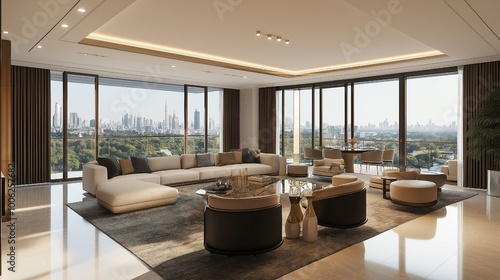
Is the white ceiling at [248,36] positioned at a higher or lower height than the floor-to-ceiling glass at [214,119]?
higher

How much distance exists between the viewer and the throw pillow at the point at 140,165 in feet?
22.5

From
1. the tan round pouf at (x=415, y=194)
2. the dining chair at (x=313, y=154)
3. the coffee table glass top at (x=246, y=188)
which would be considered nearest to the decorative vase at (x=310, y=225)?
the coffee table glass top at (x=246, y=188)

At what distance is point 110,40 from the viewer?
20.0 ft

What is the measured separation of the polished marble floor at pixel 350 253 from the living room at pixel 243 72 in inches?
1.6

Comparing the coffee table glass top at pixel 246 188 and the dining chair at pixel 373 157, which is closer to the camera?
the coffee table glass top at pixel 246 188

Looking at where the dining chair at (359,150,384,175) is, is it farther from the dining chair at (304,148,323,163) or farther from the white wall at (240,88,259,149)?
the white wall at (240,88,259,149)

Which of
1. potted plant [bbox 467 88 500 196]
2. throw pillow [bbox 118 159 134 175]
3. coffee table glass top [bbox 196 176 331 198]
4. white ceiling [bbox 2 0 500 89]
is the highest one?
white ceiling [bbox 2 0 500 89]

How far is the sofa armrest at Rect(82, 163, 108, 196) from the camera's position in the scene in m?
6.05

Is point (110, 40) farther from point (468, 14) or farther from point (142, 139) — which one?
point (468, 14)

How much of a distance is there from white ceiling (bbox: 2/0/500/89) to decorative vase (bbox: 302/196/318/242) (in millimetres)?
2446

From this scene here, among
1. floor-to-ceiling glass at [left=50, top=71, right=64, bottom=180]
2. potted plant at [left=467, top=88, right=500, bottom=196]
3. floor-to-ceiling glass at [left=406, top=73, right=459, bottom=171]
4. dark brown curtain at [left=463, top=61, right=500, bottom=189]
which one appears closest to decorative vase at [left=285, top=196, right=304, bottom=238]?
potted plant at [left=467, top=88, right=500, bottom=196]

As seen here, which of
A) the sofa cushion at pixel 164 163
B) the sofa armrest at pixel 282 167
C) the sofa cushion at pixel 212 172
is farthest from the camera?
the sofa armrest at pixel 282 167

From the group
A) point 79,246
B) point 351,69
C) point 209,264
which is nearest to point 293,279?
point 209,264

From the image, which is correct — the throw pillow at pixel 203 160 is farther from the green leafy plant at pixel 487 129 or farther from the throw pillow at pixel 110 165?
the green leafy plant at pixel 487 129
